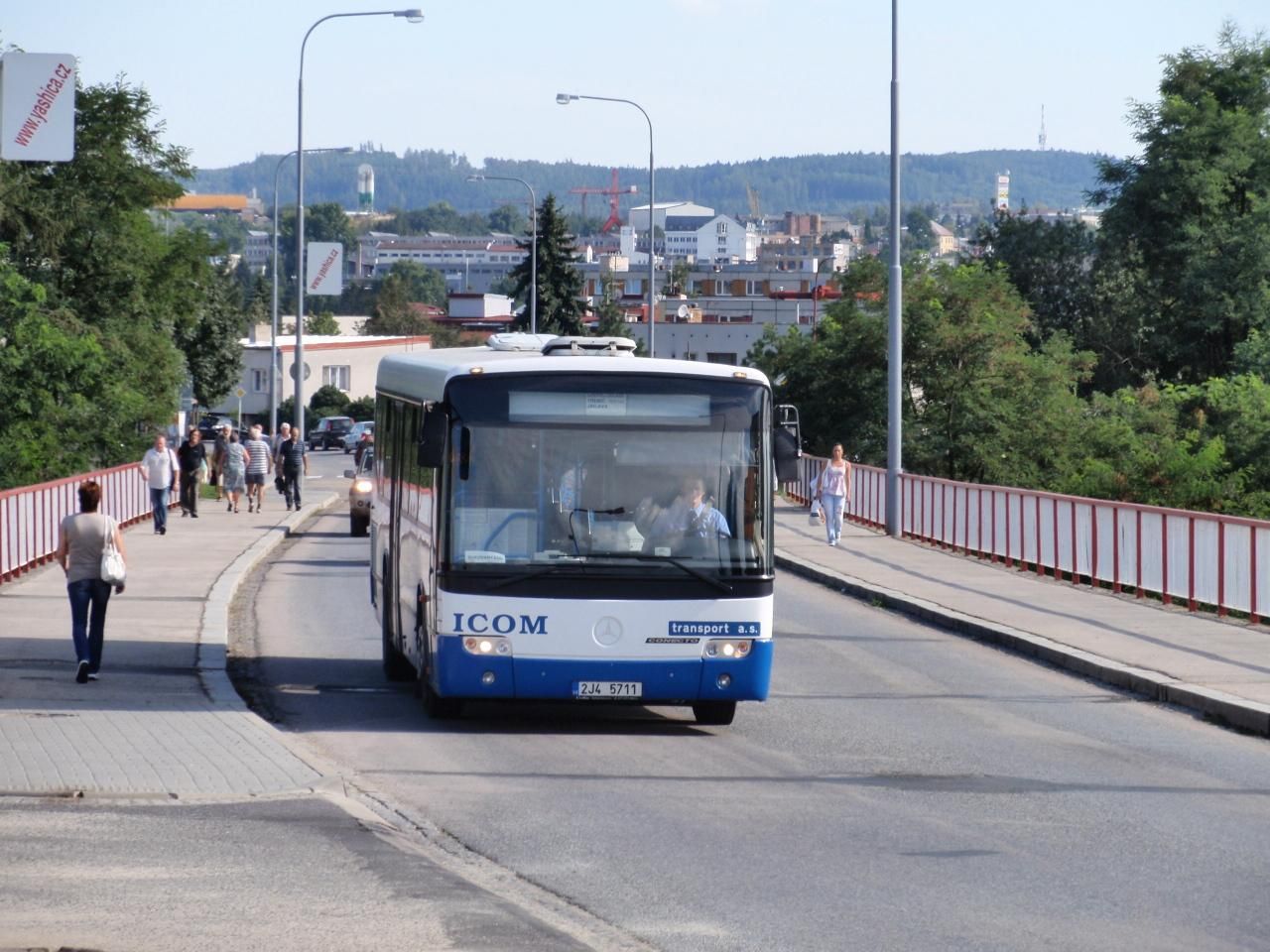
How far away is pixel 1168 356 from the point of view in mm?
77500

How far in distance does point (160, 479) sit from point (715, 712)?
2171 cm

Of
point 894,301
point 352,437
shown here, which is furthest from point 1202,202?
point 894,301

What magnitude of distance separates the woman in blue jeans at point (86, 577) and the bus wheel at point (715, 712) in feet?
15.2

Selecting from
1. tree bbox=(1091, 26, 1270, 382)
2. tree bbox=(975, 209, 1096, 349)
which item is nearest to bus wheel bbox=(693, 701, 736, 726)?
tree bbox=(1091, 26, 1270, 382)

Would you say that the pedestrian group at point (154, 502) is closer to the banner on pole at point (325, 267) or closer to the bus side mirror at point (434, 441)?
the bus side mirror at point (434, 441)

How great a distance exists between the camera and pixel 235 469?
39969 millimetres

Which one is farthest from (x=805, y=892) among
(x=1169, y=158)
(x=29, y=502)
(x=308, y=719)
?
Result: (x=1169, y=158)

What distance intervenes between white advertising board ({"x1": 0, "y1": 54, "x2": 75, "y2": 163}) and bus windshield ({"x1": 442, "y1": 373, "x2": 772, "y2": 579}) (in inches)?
154

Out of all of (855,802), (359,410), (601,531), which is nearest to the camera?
(855,802)

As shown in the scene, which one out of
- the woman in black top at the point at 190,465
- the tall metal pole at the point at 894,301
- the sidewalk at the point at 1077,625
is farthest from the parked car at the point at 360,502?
the tall metal pole at the point at 894,301

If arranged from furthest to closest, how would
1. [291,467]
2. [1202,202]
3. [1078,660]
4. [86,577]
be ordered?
[1202,202] → [291,467] → [1078,660] → [86,577]

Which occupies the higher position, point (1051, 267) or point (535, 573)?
point (1051, 267)

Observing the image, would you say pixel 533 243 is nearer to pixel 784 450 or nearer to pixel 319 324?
pixel 784 450

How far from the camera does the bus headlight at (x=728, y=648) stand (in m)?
12.9
